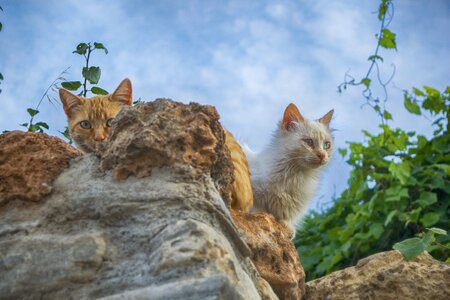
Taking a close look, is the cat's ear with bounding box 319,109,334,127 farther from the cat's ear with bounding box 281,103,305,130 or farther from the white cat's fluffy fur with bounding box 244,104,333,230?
the cat's ear with bounding box 281,103,305,130

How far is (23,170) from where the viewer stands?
2227 mm

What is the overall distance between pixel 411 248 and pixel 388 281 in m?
0.19

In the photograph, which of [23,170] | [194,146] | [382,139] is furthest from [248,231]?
[382,139]

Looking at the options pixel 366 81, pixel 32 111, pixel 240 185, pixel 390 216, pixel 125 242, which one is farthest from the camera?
pixel 366 81

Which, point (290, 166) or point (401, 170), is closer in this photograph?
point (290, 166)

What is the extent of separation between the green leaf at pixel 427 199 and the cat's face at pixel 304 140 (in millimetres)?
1376

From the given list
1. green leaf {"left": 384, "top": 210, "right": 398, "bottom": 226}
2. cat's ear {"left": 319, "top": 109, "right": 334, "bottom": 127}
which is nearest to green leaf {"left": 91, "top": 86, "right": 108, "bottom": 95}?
cat's ear {"left": 319, "top": 109, "right": 334, "bottom": 127}

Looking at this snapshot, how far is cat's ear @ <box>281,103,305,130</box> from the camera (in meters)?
4.22

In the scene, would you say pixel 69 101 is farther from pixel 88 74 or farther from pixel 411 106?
pixel 411 106

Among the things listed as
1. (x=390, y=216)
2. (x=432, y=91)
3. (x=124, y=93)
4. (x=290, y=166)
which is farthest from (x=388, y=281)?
(x=432, y=91)

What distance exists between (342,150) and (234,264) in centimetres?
468

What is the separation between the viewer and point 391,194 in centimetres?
540

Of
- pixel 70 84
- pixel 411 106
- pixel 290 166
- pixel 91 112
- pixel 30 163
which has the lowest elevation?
pixel 30 163

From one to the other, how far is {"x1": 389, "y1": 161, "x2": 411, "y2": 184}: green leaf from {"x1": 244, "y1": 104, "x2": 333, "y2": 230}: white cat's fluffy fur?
1178 millimetres
